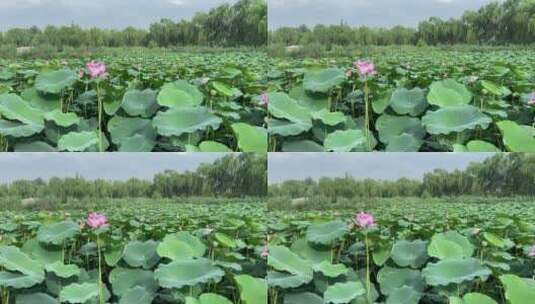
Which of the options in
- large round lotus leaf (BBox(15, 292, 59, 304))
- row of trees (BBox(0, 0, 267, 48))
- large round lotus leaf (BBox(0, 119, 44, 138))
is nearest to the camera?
large round lotus leaf (BBox(0, 119, 44, 138))

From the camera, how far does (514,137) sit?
3.37 m

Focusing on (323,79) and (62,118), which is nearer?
(62,118)

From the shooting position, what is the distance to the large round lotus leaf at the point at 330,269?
3383mm

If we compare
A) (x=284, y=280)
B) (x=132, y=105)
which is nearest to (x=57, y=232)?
(x=132, y=105)

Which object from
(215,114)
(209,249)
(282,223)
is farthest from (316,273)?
(215,114)

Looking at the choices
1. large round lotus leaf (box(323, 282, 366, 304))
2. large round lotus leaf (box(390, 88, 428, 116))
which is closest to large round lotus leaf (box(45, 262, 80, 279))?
large round lotus leaf (box(323, 282, 366, 304))

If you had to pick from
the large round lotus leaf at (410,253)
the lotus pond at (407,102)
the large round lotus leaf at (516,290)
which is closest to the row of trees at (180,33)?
the lotus pond at (407,102)

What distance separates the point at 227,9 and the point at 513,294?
1.71m

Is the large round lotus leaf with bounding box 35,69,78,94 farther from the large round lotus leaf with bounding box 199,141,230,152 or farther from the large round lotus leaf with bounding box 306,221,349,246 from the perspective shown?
the large round lotus leaf with bounding box 306,221,349,246

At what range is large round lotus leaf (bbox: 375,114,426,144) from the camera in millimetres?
3424

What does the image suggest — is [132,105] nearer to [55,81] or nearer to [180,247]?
[55,81]

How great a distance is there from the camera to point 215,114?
11.3 ft

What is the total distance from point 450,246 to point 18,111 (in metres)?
1.91

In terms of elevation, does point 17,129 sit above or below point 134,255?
above
